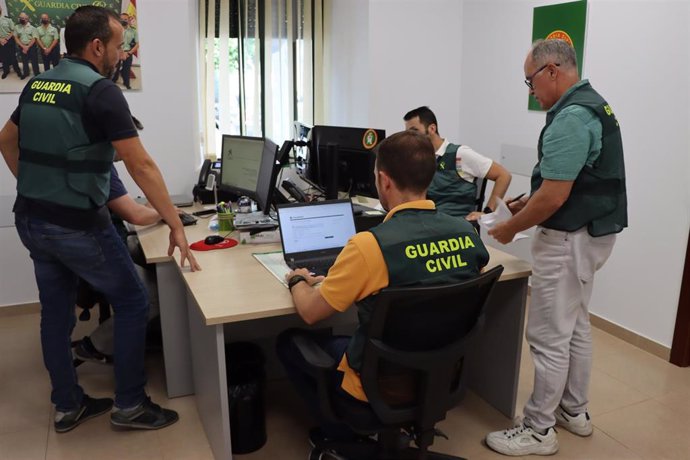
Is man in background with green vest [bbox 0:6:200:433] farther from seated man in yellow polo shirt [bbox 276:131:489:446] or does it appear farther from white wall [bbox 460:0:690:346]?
white wall [bbox 460:0:690:346]

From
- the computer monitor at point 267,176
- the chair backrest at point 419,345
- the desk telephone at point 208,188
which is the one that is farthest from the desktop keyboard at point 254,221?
the chair backrest at point 419,345

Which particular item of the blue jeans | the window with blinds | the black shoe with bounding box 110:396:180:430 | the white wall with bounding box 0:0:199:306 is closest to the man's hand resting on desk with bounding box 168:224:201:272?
the blue jeans

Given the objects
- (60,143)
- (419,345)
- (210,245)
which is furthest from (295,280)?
(60,143)

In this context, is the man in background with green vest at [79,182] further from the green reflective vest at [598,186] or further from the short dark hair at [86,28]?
the green reflective vest at [598,186]

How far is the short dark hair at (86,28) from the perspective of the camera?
83.0 inches

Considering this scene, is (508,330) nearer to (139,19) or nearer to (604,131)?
(604,131)

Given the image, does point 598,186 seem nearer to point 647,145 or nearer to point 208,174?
point 647,145

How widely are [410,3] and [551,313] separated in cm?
293

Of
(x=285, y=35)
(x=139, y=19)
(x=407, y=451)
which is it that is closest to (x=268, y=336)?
(x=407, y=451)

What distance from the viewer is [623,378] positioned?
9.74 ft

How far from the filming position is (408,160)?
1.72 meters

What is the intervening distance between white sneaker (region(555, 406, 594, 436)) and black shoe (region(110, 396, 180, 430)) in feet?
5.50

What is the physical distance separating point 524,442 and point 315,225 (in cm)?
120

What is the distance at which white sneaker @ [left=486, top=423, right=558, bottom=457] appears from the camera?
7.57 ft
